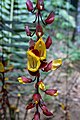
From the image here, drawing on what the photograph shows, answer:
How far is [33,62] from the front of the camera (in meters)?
0.70

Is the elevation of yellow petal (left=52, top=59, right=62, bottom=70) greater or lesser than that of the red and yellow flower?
lesser

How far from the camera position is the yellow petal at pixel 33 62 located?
68 cm

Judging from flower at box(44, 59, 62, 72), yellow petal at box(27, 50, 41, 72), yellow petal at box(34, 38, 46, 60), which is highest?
yellow petal at box(34, 38, 46, 60)

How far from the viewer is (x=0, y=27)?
4.09 ft

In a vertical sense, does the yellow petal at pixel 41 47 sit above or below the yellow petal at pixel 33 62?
above

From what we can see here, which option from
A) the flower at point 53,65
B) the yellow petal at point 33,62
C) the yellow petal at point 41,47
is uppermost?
the yellow petal at point 41,47

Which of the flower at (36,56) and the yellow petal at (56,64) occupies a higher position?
the flower at (36,56)

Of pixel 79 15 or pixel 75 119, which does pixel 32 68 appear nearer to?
pixel 75 119

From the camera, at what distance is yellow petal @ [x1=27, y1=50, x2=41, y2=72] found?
68cm

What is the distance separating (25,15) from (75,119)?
74 cm

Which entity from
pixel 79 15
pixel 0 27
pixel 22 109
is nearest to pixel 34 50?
pixel 0 27

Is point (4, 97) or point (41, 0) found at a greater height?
point (41, 0)

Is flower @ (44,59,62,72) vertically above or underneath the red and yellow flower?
underneath

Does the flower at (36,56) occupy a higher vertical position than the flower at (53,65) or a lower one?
higher
